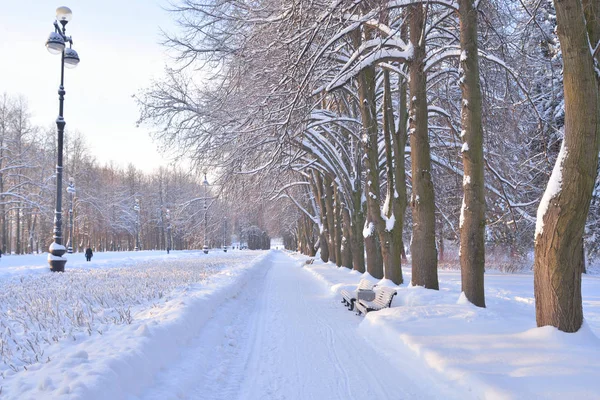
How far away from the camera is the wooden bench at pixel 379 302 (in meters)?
9.40

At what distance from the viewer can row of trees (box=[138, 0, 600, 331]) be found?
5566 mm

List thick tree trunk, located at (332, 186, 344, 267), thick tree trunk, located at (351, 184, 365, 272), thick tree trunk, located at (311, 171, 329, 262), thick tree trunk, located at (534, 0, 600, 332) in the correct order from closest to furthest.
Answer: thick tree trunk, located at (534, 0, 600, 332) < thick tree trunk, located at (351, 184, 365, 272) < thick tree trunk, located at (332, 186, 344, 267) < thick tree trunk, located at (311, 171, 329, 262)

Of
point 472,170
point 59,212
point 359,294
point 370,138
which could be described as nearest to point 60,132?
point 59,212

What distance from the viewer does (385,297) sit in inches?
379

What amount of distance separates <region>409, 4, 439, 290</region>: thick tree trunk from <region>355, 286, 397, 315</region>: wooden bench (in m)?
1.52

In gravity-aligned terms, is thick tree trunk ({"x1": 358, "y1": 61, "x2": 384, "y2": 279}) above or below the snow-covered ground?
above

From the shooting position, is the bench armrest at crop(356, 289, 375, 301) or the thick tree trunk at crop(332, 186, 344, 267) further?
the thick tree trunk at crop(332, 186, 344, 267)

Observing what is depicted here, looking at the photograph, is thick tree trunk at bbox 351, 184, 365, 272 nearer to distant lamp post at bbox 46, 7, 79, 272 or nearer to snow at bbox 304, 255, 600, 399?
snow at bbox 304, 255, 600, 399

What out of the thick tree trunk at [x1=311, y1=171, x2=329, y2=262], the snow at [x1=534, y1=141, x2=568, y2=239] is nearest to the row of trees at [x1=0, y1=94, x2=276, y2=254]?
the thick tree trunk at [x1=311, y1=171, x2=329, y2=262]

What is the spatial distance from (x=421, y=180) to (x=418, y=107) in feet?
6.26

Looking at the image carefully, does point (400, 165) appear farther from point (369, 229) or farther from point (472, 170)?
point (472, 170)

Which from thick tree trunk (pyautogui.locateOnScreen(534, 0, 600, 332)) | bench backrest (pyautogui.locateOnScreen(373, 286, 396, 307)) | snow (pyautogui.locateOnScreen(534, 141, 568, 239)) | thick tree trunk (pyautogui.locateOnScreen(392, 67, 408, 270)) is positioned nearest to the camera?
thick tree trunk (pyautogui.locateOnScreen(534, 0, 600, 332))

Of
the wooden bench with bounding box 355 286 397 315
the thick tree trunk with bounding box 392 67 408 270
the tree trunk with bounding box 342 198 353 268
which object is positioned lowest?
the wooden bench with bounding box 355 286 397 315

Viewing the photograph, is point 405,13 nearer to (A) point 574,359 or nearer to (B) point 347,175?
(A) point 574,359
